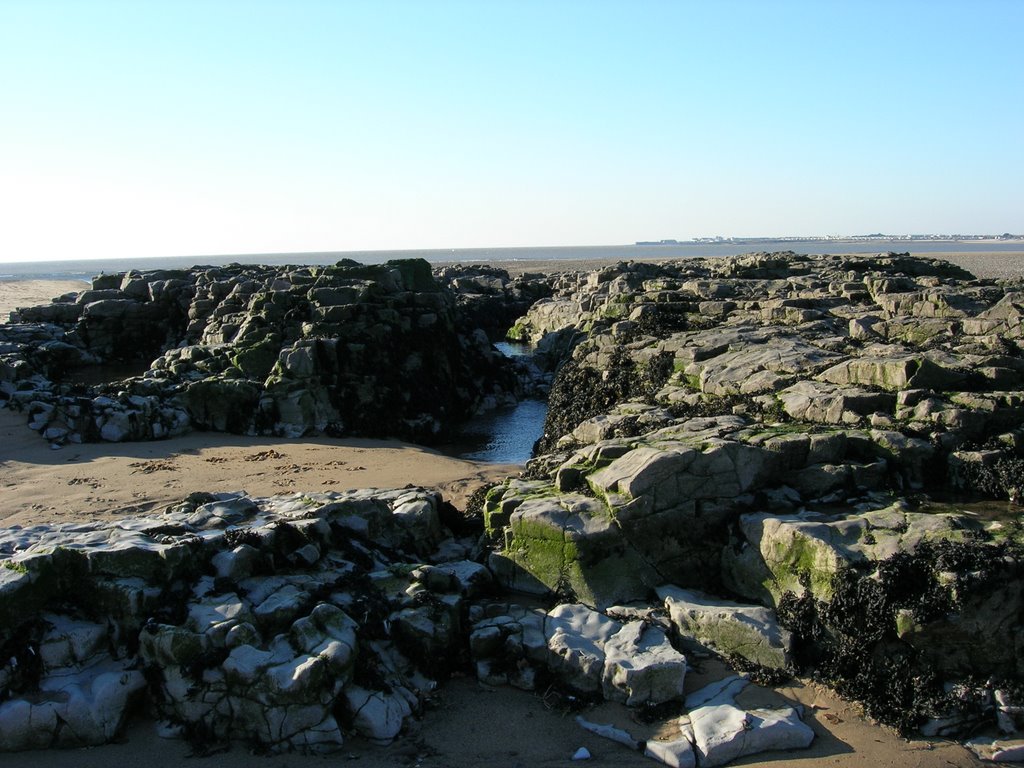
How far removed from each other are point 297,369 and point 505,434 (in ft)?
17.1

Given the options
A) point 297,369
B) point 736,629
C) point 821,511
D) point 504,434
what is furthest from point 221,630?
point 504,434

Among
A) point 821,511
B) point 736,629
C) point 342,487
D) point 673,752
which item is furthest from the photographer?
point 342,487

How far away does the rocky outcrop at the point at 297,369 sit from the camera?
1817 cm

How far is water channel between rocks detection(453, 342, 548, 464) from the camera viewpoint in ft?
57.4

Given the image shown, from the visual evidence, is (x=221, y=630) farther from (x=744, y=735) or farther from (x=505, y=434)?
(x=505, y=434)

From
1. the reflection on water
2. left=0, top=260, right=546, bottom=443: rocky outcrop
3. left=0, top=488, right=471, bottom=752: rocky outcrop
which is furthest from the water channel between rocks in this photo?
Answer: left=0, top=488, right=471, bottom=752: rocky outcrop

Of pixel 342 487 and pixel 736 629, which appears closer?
pixel 736 629

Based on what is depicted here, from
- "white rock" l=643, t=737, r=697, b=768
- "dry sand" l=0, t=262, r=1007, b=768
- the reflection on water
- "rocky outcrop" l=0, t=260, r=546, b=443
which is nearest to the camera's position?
"white rock" l=643, t=737, r=697, b=768

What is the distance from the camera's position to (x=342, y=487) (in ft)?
45.4

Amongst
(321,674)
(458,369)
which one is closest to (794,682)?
(321,674)

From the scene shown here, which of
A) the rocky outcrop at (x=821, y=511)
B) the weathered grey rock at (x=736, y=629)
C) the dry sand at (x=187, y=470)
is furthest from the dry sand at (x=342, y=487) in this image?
the rocky outcrop at (x=821, y=511)

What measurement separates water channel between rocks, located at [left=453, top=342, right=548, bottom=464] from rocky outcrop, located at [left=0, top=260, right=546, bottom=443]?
58 centimetres

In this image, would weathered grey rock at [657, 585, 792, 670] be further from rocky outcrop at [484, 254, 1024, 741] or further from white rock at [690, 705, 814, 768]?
white rock at [690, 705, 814, 768]

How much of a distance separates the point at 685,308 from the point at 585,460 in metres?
10.1
